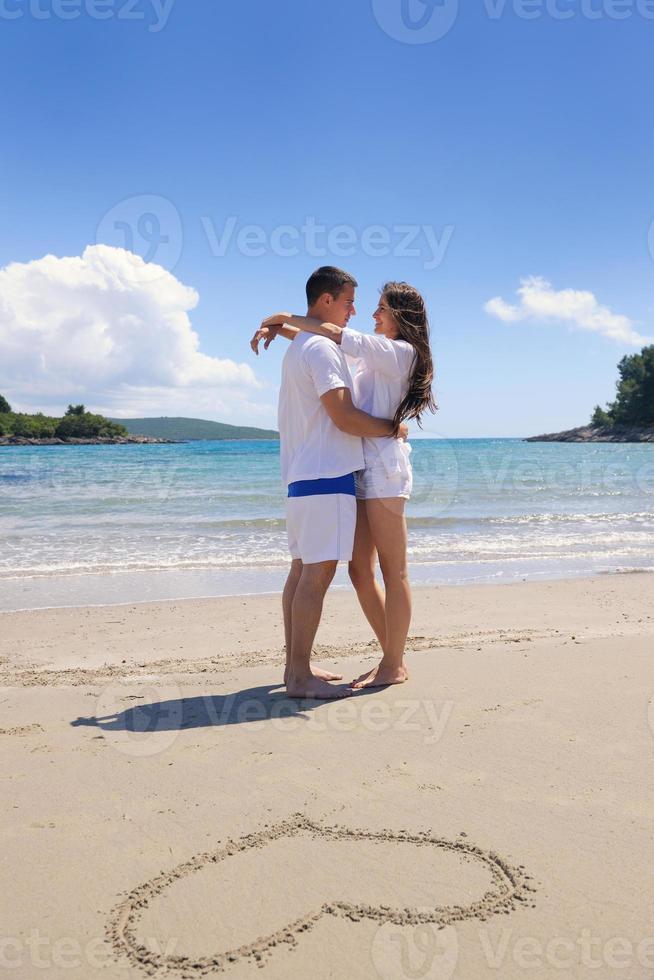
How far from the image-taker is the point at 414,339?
13.2ft

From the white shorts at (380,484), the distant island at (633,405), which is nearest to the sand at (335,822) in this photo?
the white shorts at (380,484)

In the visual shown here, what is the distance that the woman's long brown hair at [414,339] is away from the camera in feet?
13.2

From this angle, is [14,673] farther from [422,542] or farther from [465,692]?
[422,542]

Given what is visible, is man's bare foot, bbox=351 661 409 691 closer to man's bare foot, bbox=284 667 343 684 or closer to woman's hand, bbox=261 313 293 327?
man's bare foot, bbox=284 667 343 684

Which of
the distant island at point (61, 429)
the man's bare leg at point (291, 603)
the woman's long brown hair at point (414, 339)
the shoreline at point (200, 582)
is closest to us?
the woman's long brown hair at point (414, 339)

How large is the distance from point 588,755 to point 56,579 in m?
6.98

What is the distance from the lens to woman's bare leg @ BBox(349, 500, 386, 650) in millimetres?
4180

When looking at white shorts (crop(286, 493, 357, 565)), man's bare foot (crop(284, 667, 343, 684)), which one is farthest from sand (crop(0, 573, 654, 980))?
white shorts (crop(286, 493, 357, 565))

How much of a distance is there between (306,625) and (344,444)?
95cm

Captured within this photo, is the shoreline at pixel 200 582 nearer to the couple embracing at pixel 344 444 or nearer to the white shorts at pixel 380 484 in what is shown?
the couple embracing at pixel 344 444

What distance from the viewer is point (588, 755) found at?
2.99 m

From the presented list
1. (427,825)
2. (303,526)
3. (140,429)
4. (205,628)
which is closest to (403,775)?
(427,825)

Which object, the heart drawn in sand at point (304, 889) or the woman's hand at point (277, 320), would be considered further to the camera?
the woman's hand at point (277, 320)

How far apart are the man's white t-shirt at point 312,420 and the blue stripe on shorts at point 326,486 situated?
0.02 m
